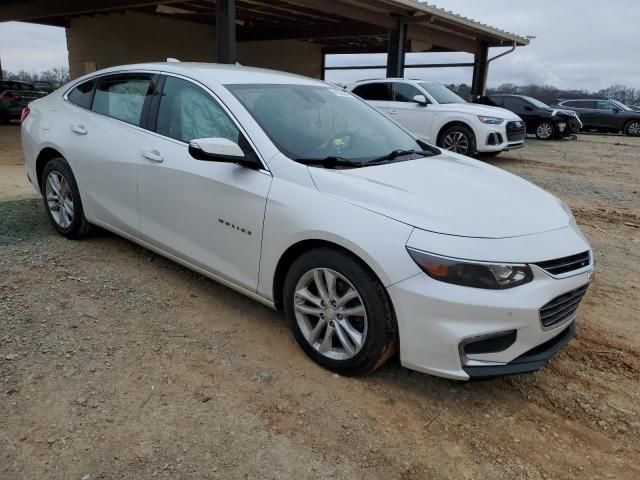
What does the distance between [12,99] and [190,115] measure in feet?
51.2

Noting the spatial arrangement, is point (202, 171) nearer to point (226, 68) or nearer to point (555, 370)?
point (226, 68)

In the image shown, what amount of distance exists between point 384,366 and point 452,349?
627 mm

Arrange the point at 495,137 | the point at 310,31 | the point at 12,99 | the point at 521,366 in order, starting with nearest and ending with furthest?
1. the point at 521,366
2. the point at 495,137
3. the point at 12,99
4. the point at 310,31

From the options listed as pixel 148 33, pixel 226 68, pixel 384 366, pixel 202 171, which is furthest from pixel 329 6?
pixel 384 366

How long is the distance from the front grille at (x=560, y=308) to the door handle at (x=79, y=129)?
3659 millimetres

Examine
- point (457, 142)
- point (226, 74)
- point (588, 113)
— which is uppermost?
point (226, 74)

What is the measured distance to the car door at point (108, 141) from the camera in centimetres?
390

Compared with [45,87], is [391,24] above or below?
above

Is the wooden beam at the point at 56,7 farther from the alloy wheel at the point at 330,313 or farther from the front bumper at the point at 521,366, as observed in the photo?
the front bumper at the point at 521,366

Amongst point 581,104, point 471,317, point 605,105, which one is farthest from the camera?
point 581,104

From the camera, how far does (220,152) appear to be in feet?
9.81

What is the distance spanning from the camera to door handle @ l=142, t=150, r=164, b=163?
3611 millimetres

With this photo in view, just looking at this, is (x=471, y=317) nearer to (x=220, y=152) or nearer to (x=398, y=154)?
(x=398, y=154)

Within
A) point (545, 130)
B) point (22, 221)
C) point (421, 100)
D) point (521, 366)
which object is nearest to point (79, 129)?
point (22, 221)
